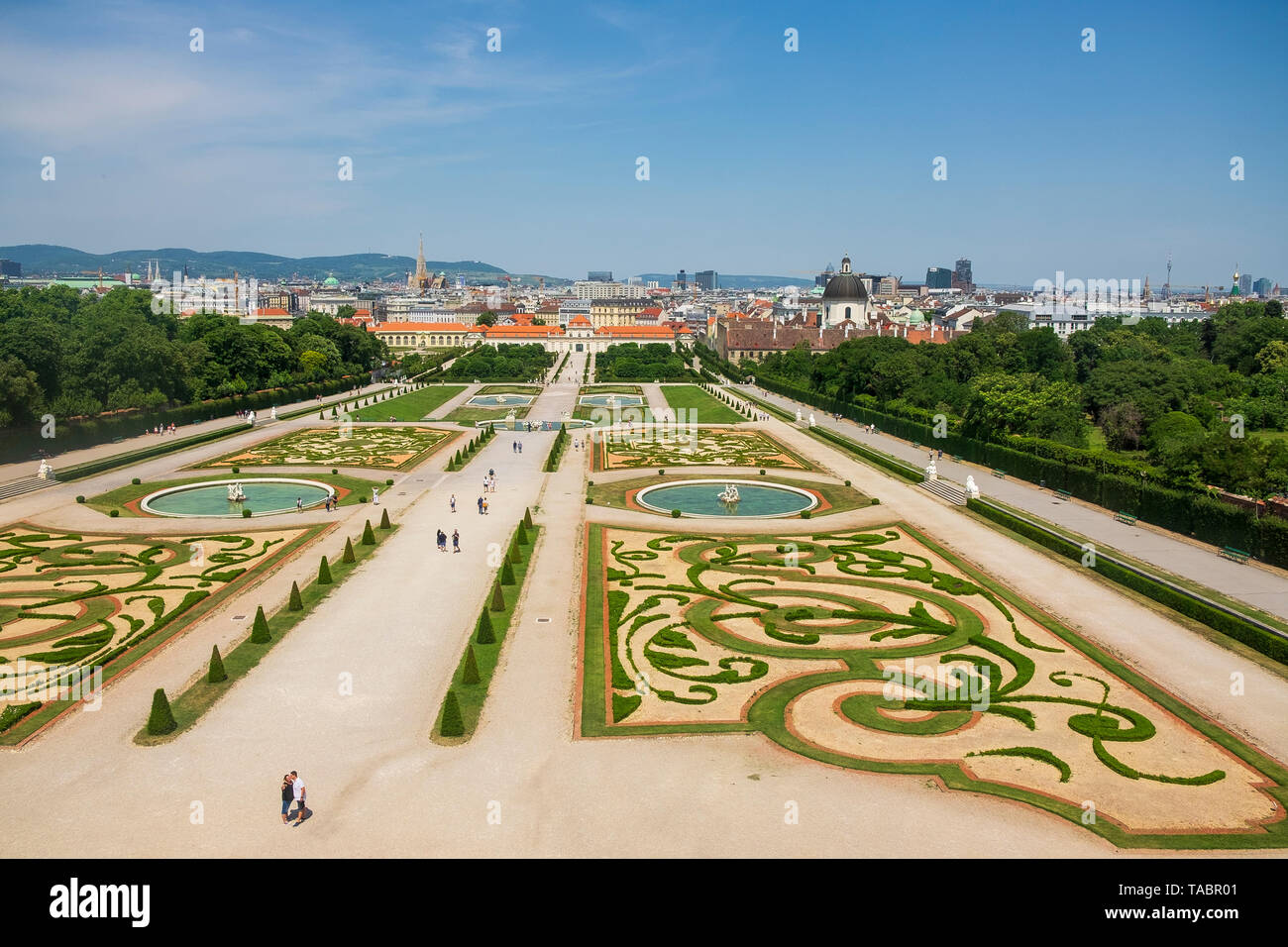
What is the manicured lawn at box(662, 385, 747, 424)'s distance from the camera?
8288 cm

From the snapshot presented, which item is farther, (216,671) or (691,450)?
(691,450)

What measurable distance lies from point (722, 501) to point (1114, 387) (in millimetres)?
34363

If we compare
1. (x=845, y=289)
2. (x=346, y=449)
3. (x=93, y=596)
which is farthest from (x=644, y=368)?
(x=93, y=596)

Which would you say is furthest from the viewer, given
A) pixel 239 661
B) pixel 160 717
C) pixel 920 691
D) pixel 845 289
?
pixel 845 289

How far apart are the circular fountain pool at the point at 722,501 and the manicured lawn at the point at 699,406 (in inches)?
1175

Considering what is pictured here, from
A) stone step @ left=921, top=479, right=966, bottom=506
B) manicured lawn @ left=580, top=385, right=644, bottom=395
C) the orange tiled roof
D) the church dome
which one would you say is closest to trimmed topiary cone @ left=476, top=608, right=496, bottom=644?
stone step @ left=921, top=479, right=966, bottom=506

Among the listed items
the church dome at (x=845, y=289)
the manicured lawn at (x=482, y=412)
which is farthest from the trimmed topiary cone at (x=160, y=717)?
the church dome at (x=845, y=289)

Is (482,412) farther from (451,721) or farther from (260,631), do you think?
(451,721)

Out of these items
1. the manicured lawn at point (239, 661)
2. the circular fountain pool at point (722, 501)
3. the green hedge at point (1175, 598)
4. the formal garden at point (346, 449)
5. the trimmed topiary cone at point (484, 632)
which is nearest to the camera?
the manicured lawn at point (239, 661)

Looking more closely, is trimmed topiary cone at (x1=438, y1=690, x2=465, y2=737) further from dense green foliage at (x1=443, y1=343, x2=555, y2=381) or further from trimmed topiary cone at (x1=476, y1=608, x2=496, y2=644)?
dense green foliage at (x1=443, y1=343, x2=555, y2=381)

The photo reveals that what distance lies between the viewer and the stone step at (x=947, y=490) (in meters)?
47.5

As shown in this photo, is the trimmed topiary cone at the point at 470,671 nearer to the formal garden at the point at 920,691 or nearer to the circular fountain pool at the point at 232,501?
the formal garden at the point at 920,691

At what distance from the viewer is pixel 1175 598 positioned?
29.4 m
